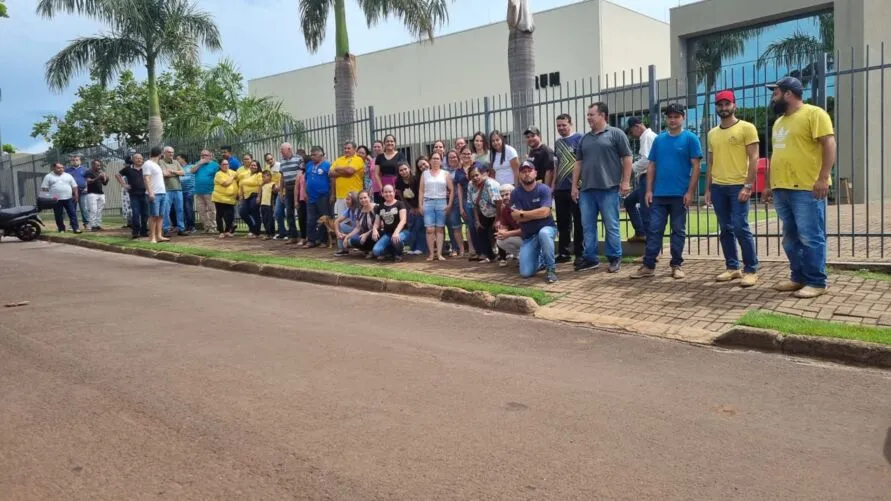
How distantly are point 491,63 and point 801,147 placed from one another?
28231 mm

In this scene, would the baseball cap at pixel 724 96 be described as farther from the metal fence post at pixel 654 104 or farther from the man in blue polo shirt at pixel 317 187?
the man in blue polo shirt at pixel 317 187

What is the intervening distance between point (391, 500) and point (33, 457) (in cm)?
195

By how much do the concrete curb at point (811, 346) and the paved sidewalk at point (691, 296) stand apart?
253mm

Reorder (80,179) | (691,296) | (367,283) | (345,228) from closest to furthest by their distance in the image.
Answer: (691,296), (367,283), (345,228), (80,179)

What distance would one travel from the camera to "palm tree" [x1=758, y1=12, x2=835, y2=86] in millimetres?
20781

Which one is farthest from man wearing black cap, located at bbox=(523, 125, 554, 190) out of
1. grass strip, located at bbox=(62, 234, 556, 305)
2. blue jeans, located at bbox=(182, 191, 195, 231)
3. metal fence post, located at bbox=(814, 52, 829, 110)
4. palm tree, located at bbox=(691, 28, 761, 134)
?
palm tree, located at bbox=(691, 28, 761, 134)

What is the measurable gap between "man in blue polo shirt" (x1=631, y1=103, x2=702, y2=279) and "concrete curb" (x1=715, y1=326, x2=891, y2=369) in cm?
232

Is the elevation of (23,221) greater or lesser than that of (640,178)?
lesser

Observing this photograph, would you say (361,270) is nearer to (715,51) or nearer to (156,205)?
(156,205)

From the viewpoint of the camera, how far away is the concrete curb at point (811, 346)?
4965mm

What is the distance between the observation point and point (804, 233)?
6.59 meters

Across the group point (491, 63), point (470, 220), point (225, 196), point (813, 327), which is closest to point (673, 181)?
point (813, 327)

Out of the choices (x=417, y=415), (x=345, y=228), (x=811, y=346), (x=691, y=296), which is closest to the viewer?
(x=417, y=415)

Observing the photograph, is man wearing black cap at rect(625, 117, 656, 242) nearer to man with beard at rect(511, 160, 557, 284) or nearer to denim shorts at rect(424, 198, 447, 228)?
man with beard at rect(511, 160, 557, 284)
